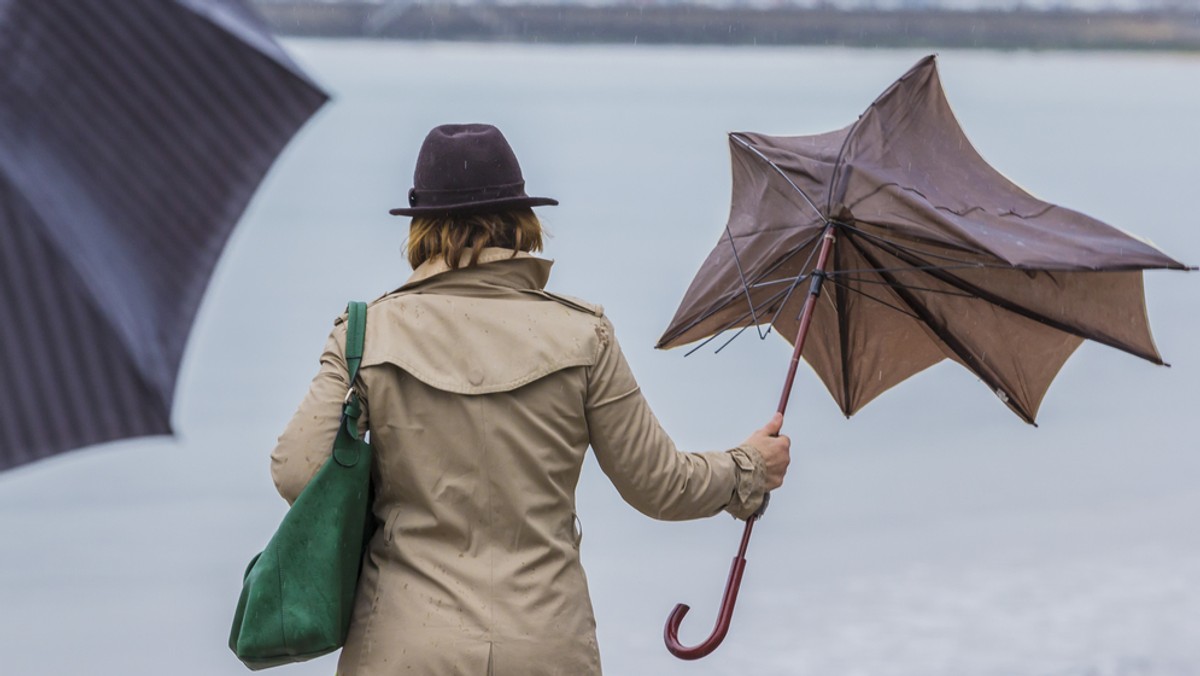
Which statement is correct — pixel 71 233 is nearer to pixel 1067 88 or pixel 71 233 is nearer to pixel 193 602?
pixel 193 602

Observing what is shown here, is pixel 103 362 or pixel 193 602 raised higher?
pixel 103 362

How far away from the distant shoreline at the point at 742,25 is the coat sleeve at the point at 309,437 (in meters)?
10.9

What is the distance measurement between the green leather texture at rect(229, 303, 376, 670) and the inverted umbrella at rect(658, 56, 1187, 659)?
2.03 feet

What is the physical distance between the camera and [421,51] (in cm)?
1416

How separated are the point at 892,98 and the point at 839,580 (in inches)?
109

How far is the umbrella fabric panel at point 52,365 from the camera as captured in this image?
1901 mm

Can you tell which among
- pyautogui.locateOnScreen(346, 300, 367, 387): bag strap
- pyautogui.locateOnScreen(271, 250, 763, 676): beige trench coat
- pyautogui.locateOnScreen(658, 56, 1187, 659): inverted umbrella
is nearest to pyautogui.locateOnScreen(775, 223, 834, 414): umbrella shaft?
pyautogui.locateOnScreen(658, 56, 1187, 659): inverted umbrella

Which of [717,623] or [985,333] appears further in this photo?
[985,333]

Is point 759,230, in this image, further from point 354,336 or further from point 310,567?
point 310,567

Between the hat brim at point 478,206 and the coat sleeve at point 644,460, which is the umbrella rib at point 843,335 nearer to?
the coat sleeve at point 644,460

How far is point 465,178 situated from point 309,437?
42 centimetres

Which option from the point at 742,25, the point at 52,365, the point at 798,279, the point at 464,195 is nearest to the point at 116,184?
the point at 52,365

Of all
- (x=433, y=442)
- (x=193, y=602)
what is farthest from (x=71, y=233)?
(x=193, y=602)

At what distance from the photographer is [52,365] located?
6.34ft
